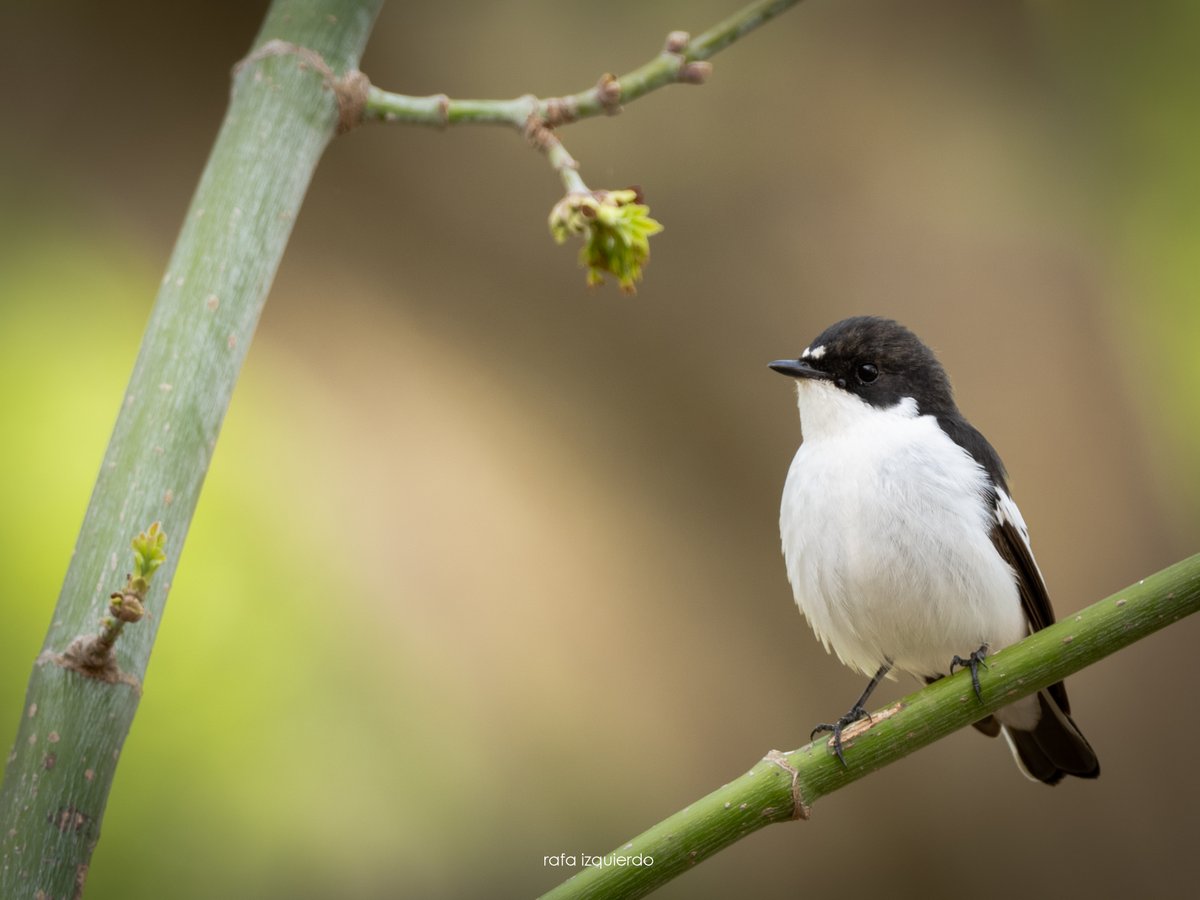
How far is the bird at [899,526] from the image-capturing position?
64.1 inches

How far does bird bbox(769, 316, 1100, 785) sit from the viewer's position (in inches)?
64.1

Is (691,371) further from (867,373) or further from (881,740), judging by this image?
(881,740)

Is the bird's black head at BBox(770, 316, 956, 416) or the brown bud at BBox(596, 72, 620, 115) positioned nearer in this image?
the brown bud at BBox(596, 72, 620, 115)

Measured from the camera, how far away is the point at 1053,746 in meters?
1.88

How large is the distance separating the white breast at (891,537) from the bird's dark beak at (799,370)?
0.03 metres

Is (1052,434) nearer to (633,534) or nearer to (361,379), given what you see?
(633,534)

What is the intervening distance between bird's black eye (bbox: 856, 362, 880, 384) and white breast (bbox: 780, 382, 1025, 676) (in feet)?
0.16

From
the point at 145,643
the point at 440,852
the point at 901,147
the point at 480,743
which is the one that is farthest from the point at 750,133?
the point at 145,643

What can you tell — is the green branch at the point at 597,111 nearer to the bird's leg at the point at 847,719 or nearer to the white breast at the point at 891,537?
the bird's leg at the point at 847,719

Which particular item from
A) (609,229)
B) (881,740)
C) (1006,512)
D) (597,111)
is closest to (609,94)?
(597,111)

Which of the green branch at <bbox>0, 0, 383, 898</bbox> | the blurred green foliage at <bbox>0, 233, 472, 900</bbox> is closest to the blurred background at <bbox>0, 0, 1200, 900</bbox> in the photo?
the blurred green foliage at <bbox>0, 233, 472, 900</bbox>

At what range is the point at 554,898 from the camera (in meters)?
0.94

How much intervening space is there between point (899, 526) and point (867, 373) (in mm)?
271

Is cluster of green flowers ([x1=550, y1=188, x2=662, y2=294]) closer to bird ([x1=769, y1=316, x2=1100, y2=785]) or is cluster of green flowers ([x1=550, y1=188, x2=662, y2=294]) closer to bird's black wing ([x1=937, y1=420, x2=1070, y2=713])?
bird ([x1=769, y1=316, x2=1100, y2=785])
